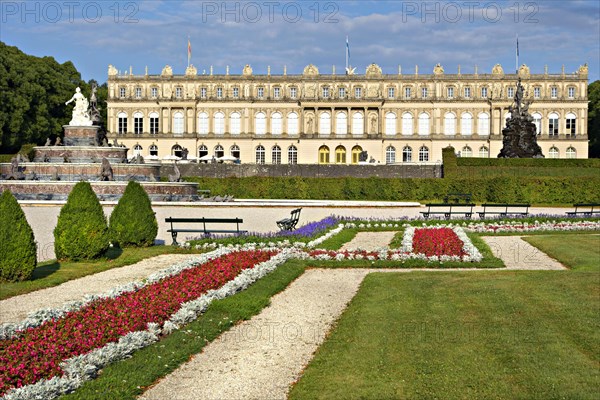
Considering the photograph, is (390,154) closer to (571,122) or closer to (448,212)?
(571,122)

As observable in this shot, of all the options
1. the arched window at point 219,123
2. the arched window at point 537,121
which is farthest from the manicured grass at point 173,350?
the arched window at point 537,121

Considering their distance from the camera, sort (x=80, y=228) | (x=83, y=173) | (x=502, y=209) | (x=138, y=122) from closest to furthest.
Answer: (x=80, y=228) < (x=502, y=209) < (x=83, y=173) < (x=138, y=122)

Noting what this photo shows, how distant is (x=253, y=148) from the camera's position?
8319cm

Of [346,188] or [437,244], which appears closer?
[437,244]

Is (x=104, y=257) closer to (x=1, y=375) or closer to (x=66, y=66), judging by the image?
(x=1, y=375)

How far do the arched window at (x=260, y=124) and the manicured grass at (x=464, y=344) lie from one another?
237 feet

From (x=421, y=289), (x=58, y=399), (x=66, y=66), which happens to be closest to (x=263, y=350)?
(x=58, y=399)

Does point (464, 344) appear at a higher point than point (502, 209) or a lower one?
lower

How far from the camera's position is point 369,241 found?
19.8 metres

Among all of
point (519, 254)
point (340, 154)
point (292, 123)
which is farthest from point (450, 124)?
point (519, 254)

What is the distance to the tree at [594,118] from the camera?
8162 centimetres

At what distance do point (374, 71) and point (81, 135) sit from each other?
49.0 metres

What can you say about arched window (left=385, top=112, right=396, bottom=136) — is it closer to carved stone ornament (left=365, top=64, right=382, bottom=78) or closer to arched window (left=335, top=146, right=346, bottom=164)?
carved stone ornament (left=365, top=64, right=382, bottom=78)

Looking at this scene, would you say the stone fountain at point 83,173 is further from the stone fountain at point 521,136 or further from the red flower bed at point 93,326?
the stone fountain at point 521,136
